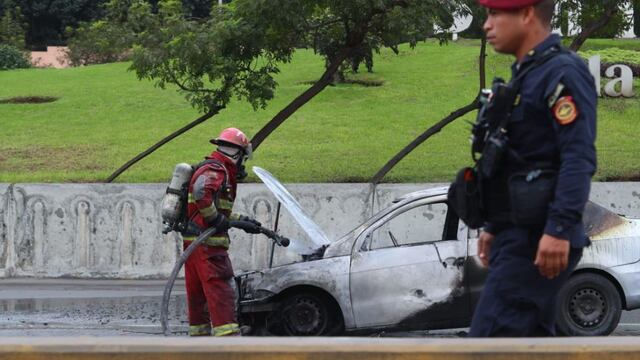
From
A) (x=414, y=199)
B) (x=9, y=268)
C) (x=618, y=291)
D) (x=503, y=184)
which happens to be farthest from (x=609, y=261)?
(x=9, y=268)

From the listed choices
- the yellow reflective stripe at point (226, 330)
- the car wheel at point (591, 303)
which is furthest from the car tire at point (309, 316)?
the car wheel at point (591, 303)

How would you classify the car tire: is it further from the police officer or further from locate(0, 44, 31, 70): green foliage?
locate(0, 44, 31, 70): green foliage

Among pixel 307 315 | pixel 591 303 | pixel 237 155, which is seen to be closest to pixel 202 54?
pixel 237 155

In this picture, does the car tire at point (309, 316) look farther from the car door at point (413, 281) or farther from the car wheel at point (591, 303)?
the car wheel at point (591, 303)

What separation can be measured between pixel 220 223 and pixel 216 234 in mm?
125

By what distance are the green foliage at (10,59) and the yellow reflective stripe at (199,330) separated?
28395 mm

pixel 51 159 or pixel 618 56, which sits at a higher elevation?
pixel 618 56

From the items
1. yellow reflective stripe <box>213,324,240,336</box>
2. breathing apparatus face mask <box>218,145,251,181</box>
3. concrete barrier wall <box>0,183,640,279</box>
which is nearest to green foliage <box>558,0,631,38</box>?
concrete barrier wall <box>0,183,640,279</box>

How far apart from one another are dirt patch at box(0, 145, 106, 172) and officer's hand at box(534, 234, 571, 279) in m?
13.7

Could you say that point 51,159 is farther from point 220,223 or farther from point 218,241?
point 220,223

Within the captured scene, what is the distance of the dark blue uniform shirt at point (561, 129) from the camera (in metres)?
3.31

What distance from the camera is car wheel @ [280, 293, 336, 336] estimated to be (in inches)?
332

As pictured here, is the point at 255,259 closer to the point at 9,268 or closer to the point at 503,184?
the point at 9,268

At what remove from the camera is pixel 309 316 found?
8453mm
